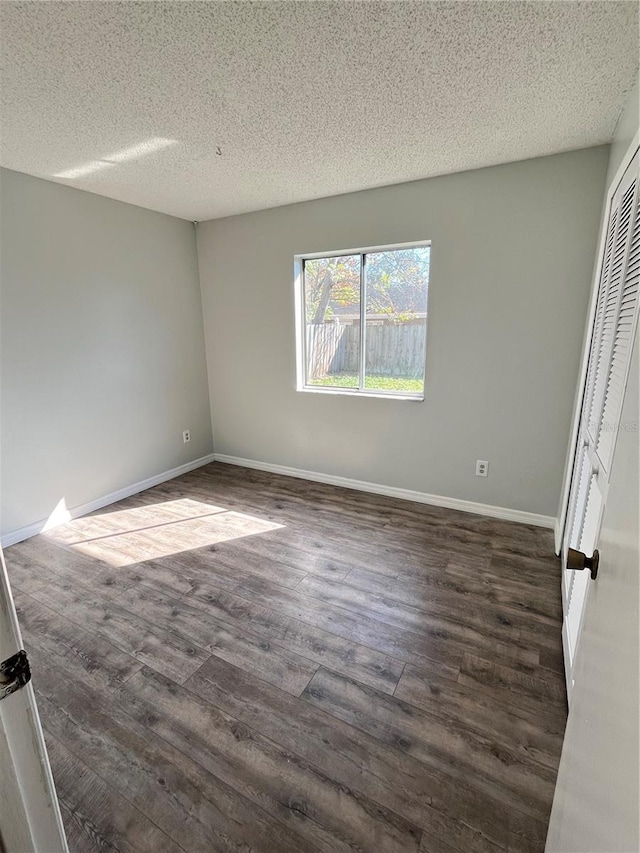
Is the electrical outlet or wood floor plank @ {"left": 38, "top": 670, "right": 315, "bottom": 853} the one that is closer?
wood floor plank @ {"left": 38, "top": 670, "right": 315, "bottom": 853}

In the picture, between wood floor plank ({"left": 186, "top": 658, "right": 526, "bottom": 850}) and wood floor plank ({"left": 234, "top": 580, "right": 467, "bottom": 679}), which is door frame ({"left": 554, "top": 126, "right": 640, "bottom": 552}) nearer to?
wood floor plank ({"left": 234, "top": 580, "right": 467, "bottom": 679})

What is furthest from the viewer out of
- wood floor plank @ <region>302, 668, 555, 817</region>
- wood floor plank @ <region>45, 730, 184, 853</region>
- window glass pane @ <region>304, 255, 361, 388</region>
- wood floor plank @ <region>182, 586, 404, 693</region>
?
window glass pane @ <region>304, 255, 361, 388</region>

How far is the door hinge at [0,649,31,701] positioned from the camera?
60 centimetres

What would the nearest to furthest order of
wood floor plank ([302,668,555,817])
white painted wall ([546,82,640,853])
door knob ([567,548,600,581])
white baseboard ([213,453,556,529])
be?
1. white painted wall ([546,82,640,853])
2. door knob ([567,548,600,581])
3. wood floor plank ([302,668,555,817])
4. white baseboard ([213,453,556,529])

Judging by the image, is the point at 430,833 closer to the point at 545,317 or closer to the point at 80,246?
the point at 545,317

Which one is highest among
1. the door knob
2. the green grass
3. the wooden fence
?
the wooden fence

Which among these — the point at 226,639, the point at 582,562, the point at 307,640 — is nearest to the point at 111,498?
the point at 226,639

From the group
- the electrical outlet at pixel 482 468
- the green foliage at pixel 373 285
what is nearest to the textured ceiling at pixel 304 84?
the green foliage at pixel 373 285

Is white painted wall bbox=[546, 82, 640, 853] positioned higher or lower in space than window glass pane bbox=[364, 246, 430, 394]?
lower

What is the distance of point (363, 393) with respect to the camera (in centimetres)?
331

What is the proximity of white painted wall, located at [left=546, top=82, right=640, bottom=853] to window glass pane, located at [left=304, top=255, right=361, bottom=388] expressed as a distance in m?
2.52

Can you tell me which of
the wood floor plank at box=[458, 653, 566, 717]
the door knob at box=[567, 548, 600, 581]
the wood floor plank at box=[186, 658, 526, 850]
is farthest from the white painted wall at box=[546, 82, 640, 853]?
the wood floor plank at box=[458, 653, 566, 717]

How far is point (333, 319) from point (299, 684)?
268 centimetres

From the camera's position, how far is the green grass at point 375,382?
3.12 metres
